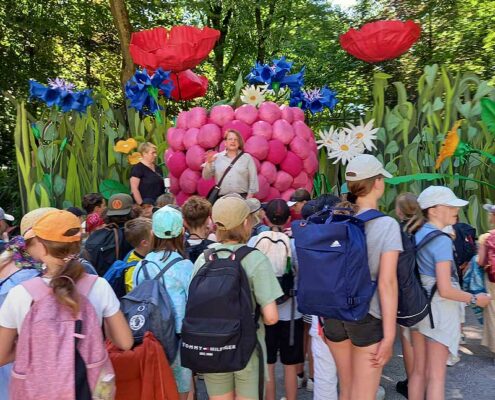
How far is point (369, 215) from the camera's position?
7.19ft

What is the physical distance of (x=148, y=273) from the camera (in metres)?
2.54

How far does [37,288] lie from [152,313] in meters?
0.63

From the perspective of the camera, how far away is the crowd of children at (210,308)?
1819mm

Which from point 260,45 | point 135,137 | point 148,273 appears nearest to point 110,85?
point 260,45

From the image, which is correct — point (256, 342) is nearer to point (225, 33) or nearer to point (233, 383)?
point (233, 383)

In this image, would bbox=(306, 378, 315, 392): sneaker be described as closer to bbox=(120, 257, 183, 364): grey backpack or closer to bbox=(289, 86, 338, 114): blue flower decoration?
bbox=(120, 257, 183, 364): grey backpack

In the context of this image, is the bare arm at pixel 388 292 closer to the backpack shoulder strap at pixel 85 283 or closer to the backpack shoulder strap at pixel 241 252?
the backpack shoulder strap at pixel 241 252

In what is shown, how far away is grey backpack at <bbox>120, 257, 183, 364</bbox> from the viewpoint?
2.32 m

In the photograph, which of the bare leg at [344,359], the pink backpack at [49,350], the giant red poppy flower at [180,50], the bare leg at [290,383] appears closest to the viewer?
the pink backpack at [49,350]

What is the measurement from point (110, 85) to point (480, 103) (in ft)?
41.6

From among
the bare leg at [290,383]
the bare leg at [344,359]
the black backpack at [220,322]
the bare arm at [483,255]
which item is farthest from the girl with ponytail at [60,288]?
the bare arm at [483,255]

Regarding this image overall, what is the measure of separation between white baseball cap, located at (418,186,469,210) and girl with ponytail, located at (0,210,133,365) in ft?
5.53

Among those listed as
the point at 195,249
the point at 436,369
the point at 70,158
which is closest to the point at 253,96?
the point at 70,158

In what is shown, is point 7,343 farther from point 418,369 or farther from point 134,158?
point 134,158
